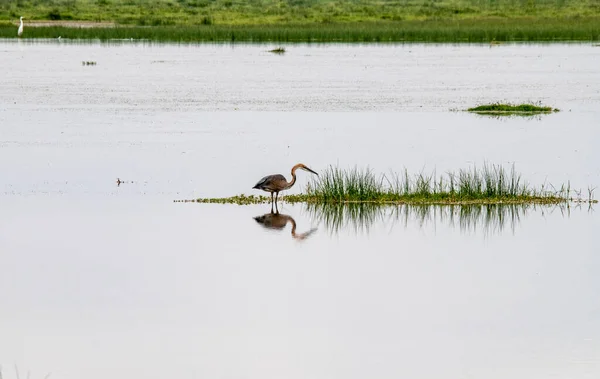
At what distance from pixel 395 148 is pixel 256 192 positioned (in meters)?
5.92

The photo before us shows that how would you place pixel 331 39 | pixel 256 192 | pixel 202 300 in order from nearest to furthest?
pixel 202 300 < pixel 256 192 < pixel 331 39

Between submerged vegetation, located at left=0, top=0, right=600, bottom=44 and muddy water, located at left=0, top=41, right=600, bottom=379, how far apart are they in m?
31.2

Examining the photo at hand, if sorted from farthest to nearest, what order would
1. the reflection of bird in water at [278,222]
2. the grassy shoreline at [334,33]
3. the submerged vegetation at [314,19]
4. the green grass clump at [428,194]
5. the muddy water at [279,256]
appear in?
the submerged vegetation at [314,19]
the grassy shoreline at [334,33]
the green grass clump at [428,194]
the reflection of bird in water at [278,222]
the muddy water at [279,256]

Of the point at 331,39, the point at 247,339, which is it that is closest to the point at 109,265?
the point at 247,339

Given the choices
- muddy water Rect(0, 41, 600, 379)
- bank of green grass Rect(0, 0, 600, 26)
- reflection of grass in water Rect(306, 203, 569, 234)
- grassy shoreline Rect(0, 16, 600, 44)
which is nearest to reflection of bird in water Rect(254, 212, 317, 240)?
muddy water Rect(0, 41, 600, 379)

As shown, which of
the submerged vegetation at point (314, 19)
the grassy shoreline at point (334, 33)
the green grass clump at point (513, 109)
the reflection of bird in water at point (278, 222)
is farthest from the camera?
the submerged vegetation at point (314, 19)

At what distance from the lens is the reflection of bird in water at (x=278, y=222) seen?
48.7 feet

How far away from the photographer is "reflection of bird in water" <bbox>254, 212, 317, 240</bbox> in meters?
14.8

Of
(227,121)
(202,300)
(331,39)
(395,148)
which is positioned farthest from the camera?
(331,39)

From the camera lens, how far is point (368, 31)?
6238 centimetres

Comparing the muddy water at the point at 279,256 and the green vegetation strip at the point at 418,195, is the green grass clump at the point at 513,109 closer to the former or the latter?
the muddy water at the point at 279,256

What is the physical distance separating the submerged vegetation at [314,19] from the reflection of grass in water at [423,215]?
44726mm

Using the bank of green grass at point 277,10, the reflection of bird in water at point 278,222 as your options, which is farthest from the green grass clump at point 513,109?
the bank of green grass at point 277,10

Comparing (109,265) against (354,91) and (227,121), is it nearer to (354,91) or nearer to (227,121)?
(227,121)
